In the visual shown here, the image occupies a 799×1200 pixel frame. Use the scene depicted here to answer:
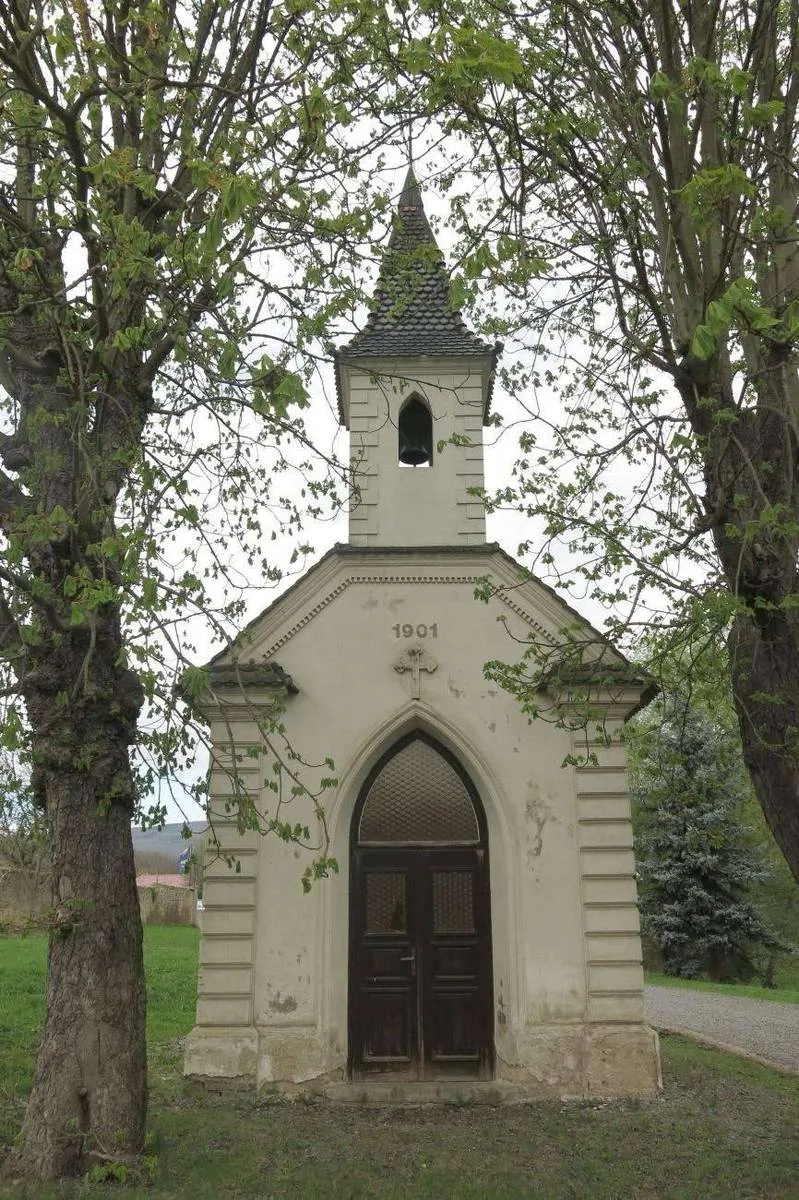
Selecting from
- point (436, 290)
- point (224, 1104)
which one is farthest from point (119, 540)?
point (436, 290)

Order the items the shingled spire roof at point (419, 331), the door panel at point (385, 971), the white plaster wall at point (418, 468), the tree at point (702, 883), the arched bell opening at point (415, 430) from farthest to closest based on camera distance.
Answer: the tree at point (702, 883) < the arched bell opening at point (415, 430) < the shingled spire roof at point (419, 331) < the white plaster wall at point (418, 468) < the door panel at point (385, 971)

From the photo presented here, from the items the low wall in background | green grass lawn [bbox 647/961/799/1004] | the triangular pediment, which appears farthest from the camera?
the low wall in background

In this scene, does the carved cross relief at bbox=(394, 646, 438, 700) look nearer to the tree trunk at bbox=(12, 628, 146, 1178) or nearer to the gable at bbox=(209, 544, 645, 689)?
the gable at bbox=(209, 544, 645, 689)

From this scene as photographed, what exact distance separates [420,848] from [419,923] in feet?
2.49

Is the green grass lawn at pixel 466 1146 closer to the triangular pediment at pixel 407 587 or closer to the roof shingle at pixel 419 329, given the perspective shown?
the triangular pediment at pixel 407 587

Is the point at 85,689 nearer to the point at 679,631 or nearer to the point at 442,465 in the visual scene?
the point at 679,631

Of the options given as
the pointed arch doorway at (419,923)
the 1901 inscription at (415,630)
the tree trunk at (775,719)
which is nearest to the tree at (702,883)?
the pointed arch doorway at (419,923)

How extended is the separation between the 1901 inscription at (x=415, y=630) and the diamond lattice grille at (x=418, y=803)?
46.5 inches

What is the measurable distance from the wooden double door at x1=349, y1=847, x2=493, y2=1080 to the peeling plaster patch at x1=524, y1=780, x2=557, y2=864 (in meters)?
0.60

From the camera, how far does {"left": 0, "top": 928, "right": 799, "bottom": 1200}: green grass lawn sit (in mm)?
6965

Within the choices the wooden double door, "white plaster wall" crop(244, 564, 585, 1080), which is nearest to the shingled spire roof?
"white plaster wall" crop(244, 564, 585, 1080)

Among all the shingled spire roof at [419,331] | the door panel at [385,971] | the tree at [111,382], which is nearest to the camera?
the tree at [111,382]

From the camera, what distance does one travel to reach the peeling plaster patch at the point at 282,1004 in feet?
32.1

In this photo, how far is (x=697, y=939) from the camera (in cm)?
2414
